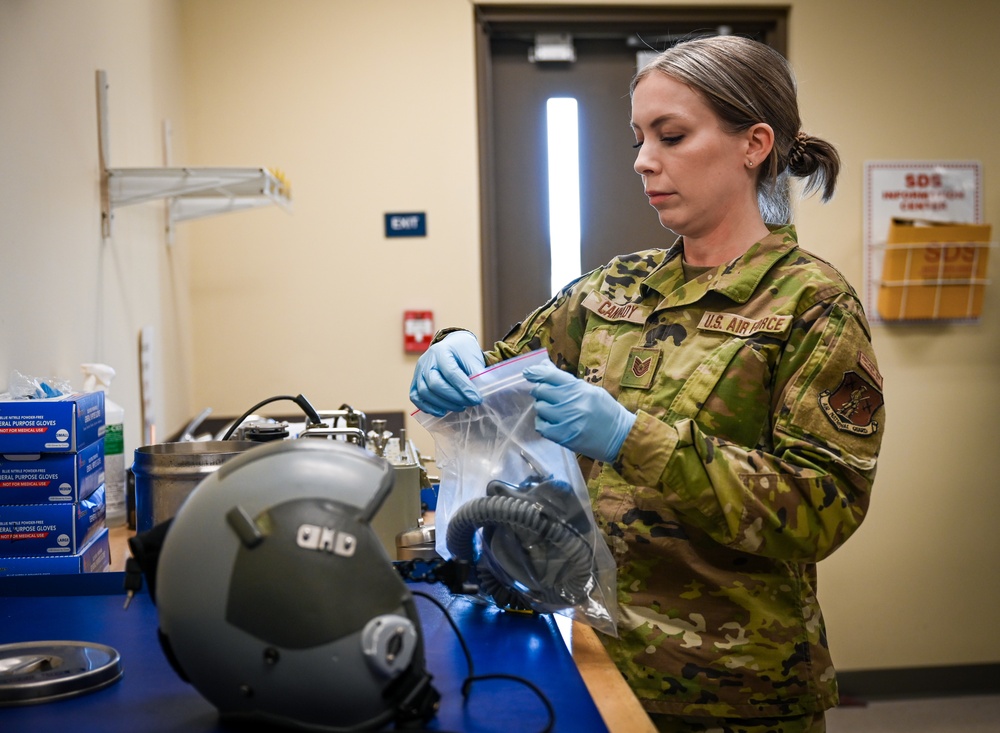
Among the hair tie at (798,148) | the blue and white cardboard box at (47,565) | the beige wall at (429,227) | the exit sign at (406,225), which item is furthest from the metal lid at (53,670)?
the exit sign at (406,225)

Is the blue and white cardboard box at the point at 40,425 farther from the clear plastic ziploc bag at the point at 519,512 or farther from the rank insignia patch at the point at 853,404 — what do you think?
the rank insignia patch at the point at 853,404

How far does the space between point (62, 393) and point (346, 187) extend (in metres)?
1.78

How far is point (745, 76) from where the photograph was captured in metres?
1.29

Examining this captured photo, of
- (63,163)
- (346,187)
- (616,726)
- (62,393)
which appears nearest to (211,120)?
(346,187)

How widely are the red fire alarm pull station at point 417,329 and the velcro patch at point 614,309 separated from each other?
5.51 feet

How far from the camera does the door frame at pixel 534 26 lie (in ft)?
10.3

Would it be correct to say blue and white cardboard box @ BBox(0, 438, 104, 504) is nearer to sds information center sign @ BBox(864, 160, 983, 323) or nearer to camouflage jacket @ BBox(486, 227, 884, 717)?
camouflage jacket @ BBox(486, 227, 884, 717)

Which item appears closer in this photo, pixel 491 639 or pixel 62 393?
pixel 491 639

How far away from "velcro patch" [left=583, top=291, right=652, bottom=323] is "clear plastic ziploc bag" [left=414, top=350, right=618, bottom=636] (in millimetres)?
308

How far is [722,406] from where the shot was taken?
3.99 ft

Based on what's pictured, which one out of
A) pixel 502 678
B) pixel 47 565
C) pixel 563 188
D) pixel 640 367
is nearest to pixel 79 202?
pixel 47 565

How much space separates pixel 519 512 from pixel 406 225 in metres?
2.26

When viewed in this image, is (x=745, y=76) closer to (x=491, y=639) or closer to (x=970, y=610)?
(x=491, y=639)

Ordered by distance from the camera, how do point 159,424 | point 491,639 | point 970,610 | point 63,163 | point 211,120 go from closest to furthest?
1. point 491,639
2. point 63,163
3. point 159,424
4. point 211,120
5. point 970,610
